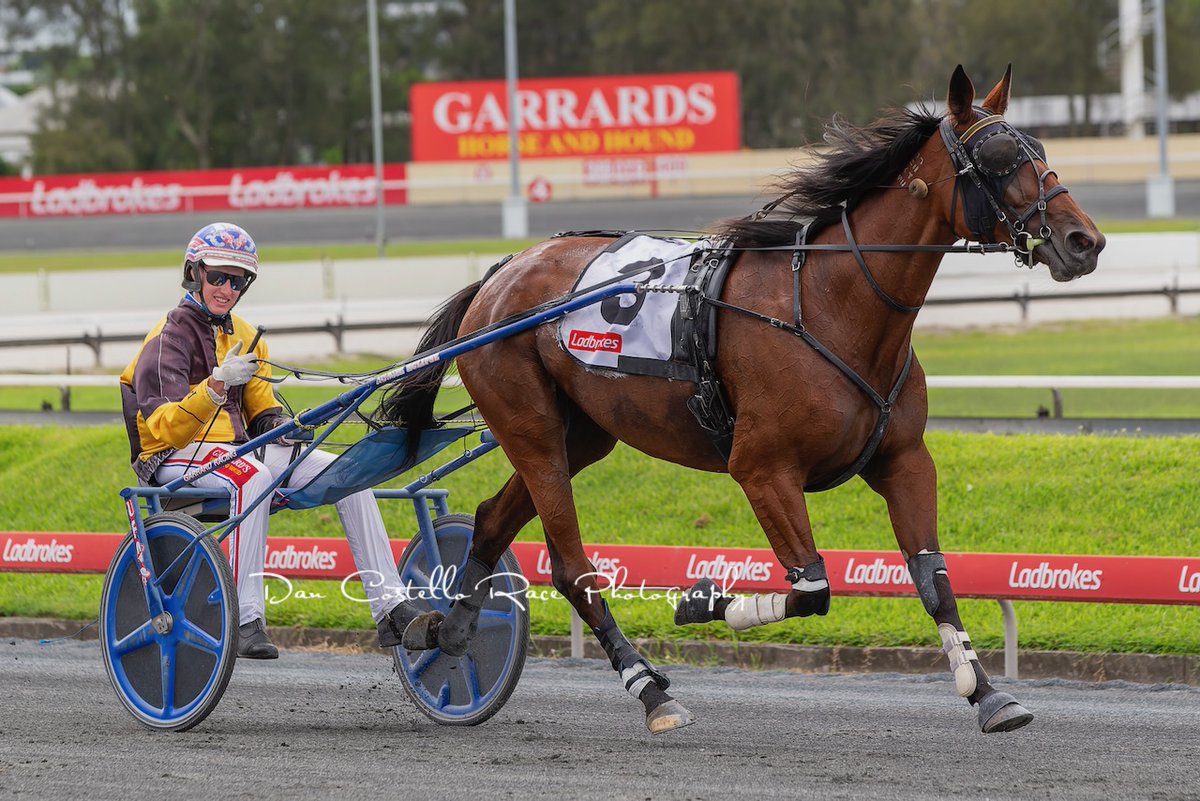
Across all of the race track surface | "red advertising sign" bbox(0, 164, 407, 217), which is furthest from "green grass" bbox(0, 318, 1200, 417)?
"red advertising sign" bbox(0, 164, 407, 217)

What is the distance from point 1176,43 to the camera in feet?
172

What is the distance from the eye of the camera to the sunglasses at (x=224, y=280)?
5.41 metres

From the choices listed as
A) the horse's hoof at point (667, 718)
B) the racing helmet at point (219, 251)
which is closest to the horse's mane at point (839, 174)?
the horse's hoof at point (667, 718)

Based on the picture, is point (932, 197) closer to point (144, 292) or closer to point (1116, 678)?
point (1116, 678)

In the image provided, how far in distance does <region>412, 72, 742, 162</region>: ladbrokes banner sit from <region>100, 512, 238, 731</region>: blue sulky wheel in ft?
108

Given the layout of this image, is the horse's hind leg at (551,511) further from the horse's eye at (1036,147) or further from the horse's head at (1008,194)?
the horse's eye at (1036,147)

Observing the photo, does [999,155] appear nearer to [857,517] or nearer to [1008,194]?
[1008,194]

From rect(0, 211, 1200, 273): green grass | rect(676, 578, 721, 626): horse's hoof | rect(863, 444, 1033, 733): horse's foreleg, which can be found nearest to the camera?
rect(863, 444, 1033, 733): horse's foreleg

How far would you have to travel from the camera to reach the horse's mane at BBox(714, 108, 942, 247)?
182 inches

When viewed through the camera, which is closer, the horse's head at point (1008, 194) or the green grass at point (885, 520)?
the horse's head at point (1008, 194)

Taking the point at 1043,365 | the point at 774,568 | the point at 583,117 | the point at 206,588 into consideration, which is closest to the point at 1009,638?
the point at 774,568

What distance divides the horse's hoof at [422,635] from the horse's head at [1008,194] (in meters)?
2.14

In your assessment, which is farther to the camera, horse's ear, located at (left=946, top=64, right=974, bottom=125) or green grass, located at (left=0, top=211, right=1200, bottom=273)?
green grass, located at (left=0, top=211, right=1200, bottom=273)

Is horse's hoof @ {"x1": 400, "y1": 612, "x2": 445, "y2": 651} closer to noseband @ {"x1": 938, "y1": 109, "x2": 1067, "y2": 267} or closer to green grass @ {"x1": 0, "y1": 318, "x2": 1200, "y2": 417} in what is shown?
noseband @ {"x1": 938, "y1": 109, "x2": 1067, "y2": 267}
